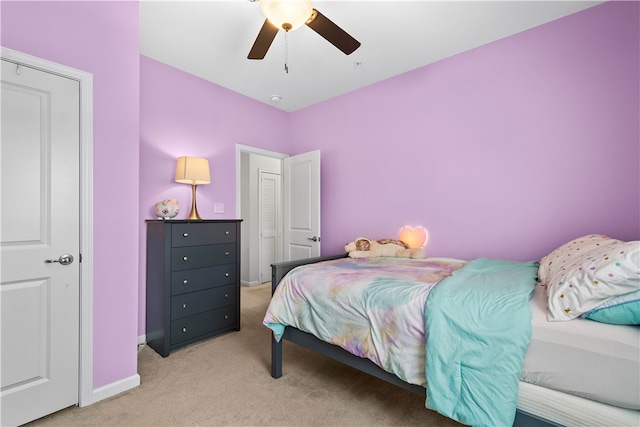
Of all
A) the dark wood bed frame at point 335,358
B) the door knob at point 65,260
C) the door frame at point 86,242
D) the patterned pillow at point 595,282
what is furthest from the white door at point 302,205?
the patterned pillow at point 595,282

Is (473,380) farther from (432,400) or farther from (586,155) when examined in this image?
(586,155)

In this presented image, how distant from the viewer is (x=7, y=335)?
5.49 feet

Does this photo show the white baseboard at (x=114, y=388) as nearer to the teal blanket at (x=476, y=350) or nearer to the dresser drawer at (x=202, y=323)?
the dresser drawer at (x=202, y=323)

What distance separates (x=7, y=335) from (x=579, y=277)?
286cm

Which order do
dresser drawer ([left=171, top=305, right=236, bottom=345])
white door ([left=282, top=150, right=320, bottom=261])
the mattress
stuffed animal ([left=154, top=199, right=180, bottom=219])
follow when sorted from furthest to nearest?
white door ([left=282, top=150, right=320, bottom=261]) → stuffed animal ([left=154, top=199, right=180, bottom=219]) → dresser drawer ([left=171, top=305, right=236, bottom=345]) → the mattress

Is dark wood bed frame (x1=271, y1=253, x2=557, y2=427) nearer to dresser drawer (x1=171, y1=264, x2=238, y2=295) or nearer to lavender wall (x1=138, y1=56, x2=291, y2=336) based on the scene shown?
dresser drawer (x1=171, y1=264, x2=238, y2=295)

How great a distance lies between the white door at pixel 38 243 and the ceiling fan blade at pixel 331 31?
155cm

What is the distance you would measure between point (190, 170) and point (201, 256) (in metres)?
0.86

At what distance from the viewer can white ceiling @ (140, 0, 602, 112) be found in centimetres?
232

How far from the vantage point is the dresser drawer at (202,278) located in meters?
2.73

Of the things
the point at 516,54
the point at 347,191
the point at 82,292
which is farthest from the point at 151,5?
the point at 516,54

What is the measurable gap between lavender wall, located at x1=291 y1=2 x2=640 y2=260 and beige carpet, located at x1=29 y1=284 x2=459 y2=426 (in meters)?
1.63

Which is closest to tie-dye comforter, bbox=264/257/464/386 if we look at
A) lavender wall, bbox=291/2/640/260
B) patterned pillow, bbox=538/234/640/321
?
patterned pillow, bbox=538/234/640/321

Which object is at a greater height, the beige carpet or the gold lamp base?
the gold lamp base
